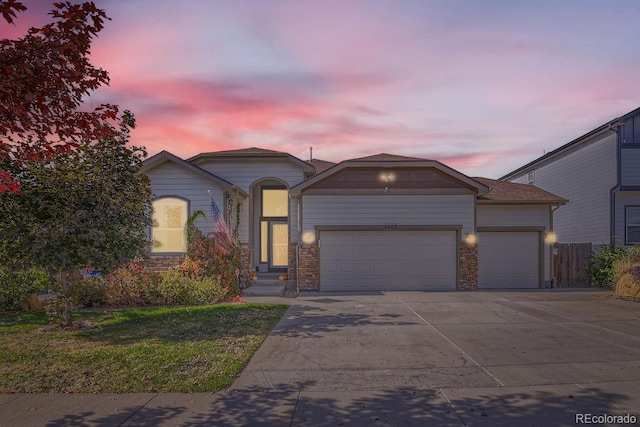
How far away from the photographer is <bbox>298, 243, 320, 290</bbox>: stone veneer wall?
1712 centimetres

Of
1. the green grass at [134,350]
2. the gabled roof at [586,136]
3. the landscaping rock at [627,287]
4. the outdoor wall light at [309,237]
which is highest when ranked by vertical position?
the gabled roof at [586,136]

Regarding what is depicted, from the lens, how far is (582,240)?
21109mm

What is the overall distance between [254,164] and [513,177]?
1805 cm

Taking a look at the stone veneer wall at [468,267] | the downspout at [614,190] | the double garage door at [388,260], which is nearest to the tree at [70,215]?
the double garage door at [388,260]

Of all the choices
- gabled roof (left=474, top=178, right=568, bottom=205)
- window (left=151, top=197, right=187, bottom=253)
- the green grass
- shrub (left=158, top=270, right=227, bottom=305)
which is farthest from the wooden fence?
window (left=151, top=197, right=187, bottom=253)

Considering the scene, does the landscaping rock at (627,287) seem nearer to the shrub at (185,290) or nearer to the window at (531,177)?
the window at (531,177)

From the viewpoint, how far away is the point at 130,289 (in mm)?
13203

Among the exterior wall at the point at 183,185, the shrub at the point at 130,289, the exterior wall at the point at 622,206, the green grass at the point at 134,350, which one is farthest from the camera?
the exterior wall at the point at 622,206

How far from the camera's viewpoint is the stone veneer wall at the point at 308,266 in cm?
1712

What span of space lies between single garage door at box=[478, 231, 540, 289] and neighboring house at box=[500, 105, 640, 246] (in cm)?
380

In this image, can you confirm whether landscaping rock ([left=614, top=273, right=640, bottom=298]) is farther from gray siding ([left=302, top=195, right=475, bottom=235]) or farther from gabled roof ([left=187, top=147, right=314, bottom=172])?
gabled roof ([left=187, top=147, right=314, bottom=172])

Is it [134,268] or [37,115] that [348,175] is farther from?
[37,115]

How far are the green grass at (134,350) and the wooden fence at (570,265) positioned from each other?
1284 cm

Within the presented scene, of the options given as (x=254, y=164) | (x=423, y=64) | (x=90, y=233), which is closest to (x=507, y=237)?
(x=423, y=64)
